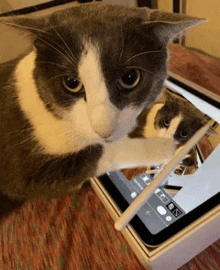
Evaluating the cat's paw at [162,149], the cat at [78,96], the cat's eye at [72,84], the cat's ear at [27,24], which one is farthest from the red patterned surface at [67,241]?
the cat's ear at [27,24]

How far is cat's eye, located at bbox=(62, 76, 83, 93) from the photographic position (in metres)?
0.51

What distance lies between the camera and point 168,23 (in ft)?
1.56

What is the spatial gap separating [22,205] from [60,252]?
0.57ft

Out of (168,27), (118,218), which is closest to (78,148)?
(118,218)

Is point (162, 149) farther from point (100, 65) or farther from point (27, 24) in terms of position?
point (27, 24)

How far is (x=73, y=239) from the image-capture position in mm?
592

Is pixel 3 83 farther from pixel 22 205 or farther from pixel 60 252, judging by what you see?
pixel 60 252

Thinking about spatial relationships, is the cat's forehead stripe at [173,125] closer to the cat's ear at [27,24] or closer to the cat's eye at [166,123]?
the cat's eye at [166,123]

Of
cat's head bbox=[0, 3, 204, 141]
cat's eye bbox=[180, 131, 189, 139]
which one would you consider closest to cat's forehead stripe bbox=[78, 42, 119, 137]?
cat's head bbox=[0, 3, 204, 141]

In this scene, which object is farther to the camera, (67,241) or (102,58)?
(67,241)

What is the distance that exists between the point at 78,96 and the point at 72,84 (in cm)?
3

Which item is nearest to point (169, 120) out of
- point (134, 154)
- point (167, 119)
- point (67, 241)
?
point (167, 119)

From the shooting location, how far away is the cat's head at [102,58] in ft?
1.58

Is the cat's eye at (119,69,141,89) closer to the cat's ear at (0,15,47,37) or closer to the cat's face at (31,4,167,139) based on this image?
the cat's face at (31,4,167,139)
